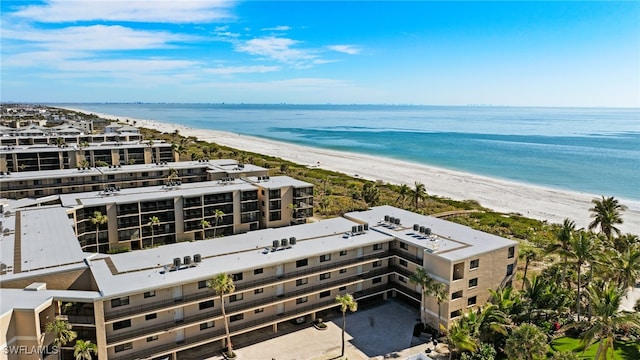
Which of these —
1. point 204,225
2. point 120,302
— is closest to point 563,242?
point 120,302

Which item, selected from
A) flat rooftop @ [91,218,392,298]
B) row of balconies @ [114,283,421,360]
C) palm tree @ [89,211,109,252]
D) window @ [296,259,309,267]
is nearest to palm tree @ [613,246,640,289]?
row of balconies @ [114,283,421,360]

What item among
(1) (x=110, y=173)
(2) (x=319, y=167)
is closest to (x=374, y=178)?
(2) (x=319, y=167)

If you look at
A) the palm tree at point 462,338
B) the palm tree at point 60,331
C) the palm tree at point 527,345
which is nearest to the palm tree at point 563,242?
the palm tree at point 527,345

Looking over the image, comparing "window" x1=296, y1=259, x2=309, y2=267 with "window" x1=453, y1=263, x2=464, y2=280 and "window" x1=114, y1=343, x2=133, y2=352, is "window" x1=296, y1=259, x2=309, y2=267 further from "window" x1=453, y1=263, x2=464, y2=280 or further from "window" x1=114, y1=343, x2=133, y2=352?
"window" x1=114, y1=343, x2=133, y2=352

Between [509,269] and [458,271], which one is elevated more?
[458,271]

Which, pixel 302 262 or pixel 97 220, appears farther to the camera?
pixel 97 220

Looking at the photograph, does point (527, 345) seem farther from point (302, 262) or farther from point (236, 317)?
point (236, 317)
